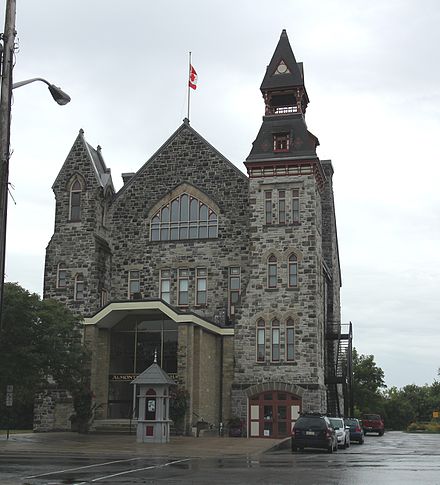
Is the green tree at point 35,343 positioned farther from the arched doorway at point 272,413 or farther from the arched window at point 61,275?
the arched doorway at point 272,413

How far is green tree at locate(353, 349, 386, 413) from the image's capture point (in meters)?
82.8

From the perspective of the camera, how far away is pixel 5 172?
43.1 ft

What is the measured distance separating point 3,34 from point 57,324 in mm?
23110

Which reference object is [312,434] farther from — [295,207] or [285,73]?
[285,73]

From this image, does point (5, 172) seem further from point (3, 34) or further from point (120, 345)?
point (120, 345)

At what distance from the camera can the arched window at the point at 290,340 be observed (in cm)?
4188

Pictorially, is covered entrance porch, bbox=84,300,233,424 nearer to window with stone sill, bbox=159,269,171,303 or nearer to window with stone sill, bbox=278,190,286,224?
window with stone sill, bbox=159,269,171,303

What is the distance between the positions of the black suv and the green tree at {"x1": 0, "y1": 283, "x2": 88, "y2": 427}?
38.3 feet

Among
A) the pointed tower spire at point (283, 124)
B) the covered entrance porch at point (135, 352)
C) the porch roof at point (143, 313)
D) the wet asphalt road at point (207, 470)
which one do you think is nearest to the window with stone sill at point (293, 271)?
the covered entrance porch at point (135, 352)

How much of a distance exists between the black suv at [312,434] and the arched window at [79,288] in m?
19.1

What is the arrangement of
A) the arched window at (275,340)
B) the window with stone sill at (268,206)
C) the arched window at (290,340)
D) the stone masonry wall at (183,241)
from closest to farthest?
the arched window at (290,340) → the arched window at (275,340) → the window with stone sill at (268,206) → the stone masonry wall at (183,241)

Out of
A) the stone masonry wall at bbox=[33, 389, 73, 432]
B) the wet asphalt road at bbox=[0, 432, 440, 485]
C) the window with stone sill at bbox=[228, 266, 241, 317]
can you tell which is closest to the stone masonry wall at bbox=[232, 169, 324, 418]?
the window with stone sill at bbox=[228, 266, 241, 317]

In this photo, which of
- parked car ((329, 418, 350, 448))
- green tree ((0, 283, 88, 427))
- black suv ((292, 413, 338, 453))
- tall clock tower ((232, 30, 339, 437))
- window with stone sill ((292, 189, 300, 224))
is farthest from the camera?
window with stone sill ((292, 189, 300, 224))

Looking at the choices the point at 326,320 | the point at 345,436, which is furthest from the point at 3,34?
the point at 326,320
